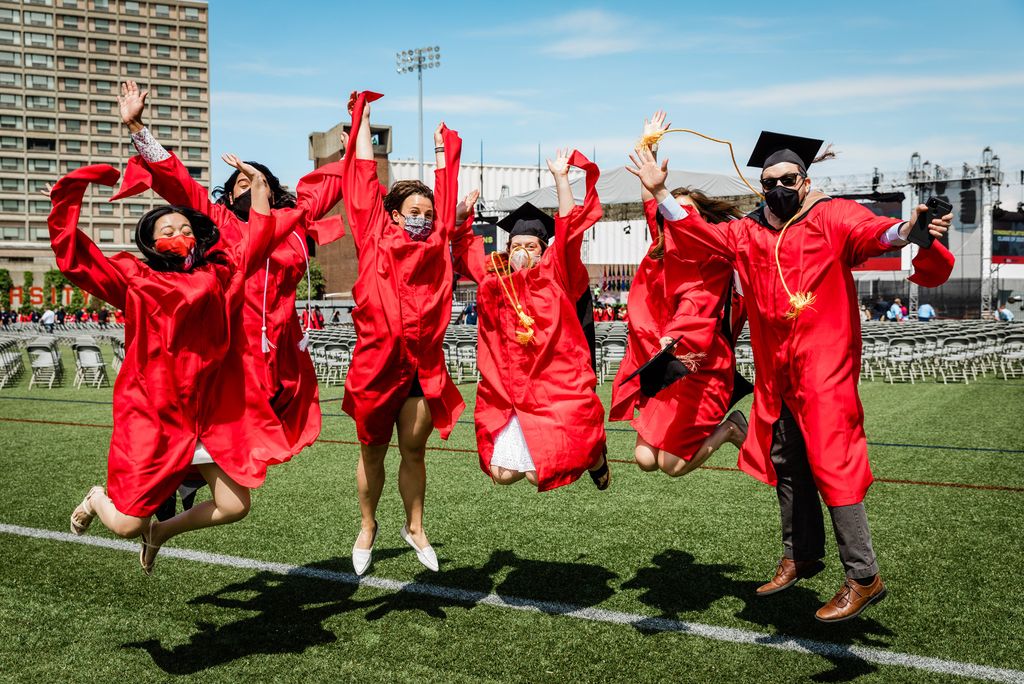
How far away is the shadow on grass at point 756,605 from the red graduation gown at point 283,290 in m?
2.19

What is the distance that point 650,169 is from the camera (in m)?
4.62

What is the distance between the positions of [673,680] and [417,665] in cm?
118

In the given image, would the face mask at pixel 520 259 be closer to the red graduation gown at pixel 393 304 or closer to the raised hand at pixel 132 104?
the red graduation gown at pixel 393 304

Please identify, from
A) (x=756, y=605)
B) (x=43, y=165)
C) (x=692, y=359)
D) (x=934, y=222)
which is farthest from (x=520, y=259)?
(x=43, y=165)

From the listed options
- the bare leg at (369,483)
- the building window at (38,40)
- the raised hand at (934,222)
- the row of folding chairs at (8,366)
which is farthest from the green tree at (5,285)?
the raised hand at (934,222)

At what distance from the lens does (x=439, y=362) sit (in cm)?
530

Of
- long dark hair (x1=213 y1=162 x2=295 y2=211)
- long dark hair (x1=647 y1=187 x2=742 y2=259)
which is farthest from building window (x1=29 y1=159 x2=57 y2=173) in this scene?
long dark hair (x1=647 y1=187 x2=742 y2=259)

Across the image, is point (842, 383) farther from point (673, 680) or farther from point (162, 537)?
point (162, 537)

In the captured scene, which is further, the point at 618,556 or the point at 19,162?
the point at 19,162

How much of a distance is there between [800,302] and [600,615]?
2.02 metres

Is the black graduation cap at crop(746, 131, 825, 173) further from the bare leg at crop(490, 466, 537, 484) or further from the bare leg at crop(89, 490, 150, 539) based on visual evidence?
the bare leg at crop(89, 490, 150, 539)

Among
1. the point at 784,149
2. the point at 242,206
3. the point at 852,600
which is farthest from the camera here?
the point at 242,206

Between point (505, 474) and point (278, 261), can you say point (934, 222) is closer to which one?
point (505, 474)

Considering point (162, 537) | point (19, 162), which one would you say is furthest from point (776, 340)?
point (19, 162)
